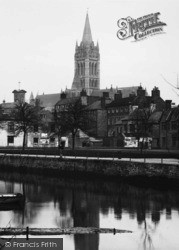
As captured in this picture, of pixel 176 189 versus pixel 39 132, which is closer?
pixel 176 189

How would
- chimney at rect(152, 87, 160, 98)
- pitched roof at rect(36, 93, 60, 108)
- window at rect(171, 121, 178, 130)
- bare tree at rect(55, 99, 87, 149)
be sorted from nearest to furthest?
bare tree at rect(55, 99, 87, 149), window at rect(171, 121, 178, 130), chimney at rect(152, 87, 160, 98), pitched roof at rect(36, 93, 60, 108)

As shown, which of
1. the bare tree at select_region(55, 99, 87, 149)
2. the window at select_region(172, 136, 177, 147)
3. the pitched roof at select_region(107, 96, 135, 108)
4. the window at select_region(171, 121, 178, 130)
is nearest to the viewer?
the bare tree at select_region(55, 99, 87, 149)

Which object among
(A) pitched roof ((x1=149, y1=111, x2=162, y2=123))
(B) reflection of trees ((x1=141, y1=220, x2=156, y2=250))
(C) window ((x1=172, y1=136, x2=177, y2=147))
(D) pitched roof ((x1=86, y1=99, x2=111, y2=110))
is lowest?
(B) reflection of trees ((x1=141, y1=220, x2=156, y2=250))

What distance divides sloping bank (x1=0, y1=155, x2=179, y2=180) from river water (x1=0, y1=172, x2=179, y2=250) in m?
1.73

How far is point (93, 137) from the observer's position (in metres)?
116

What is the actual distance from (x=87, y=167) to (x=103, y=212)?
19.2m

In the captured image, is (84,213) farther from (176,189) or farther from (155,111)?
(155,111)

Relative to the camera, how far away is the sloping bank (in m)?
46.6

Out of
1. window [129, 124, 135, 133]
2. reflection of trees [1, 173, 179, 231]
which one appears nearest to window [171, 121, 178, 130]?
window [129, 124, 135, 133]

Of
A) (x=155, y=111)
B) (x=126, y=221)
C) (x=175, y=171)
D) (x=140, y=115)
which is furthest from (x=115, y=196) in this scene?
(x=155, y=111)

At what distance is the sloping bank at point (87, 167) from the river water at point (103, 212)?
68.2 inches

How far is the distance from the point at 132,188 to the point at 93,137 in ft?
231

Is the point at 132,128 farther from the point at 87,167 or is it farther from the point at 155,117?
the point at 87,167

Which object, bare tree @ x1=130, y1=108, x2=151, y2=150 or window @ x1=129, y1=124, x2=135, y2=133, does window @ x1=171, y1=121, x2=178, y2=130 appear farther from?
window @ x1=129, y1=124, x2=135, y2=133
